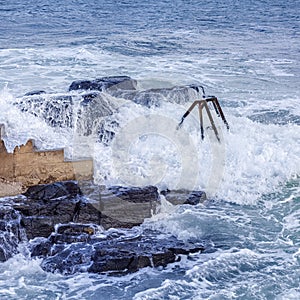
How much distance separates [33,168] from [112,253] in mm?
1966

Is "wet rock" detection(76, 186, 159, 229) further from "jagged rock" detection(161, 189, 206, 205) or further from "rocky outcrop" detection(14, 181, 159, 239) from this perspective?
"jagged rock" detection(161, 189, 206, 205)

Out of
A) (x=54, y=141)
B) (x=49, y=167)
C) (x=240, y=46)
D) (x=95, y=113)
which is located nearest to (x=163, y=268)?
(x=49, y=167)

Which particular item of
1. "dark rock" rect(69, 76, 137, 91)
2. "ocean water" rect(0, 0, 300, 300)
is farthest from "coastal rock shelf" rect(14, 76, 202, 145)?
"ocean water" rect(0, 0, 300, 300)

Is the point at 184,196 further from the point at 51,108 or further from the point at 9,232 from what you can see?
the point at 51,108

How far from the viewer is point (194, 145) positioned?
35.6 feet

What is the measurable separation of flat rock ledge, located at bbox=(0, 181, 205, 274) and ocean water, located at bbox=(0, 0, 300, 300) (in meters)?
0.13

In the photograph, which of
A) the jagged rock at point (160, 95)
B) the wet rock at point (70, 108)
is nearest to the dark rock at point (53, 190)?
the wet rock at point (70, 108)

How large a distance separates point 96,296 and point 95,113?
496 cm

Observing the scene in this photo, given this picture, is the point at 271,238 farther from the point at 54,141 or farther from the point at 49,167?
the point at 54,141

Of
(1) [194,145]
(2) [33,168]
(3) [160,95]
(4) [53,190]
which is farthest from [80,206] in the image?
(3) [160,95]

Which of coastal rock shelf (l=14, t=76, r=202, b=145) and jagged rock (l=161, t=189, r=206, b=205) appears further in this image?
coastal rock shelf (l=14, t=76, r=202, b=145)

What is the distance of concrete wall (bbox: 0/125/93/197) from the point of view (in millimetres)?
8234

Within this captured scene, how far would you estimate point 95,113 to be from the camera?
11219mm

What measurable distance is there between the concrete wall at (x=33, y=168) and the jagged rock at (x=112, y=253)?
4.08ft
